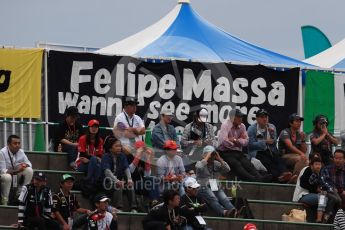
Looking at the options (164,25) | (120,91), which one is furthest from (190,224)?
(164,25)

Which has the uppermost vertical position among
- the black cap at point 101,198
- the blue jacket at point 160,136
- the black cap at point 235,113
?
the black cap at point 235,113

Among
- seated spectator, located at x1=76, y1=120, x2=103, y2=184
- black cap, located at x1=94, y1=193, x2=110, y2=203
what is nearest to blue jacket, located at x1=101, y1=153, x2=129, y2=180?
seated spectator, located at x1=76, y1=120, x2=103, y2=184

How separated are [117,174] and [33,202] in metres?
1.99

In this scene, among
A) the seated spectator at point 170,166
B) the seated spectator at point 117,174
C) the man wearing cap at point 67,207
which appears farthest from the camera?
the seated spectator at point 170,166

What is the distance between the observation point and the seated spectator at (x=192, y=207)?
69.3 feet

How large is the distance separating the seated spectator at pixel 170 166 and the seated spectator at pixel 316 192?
81.5 inches

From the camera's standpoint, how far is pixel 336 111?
27375 millimetres

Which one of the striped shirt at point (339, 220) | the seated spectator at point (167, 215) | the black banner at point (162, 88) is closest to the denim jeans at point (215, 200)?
the seated spectator at point (167, 215)

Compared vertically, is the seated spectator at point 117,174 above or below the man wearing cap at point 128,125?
below

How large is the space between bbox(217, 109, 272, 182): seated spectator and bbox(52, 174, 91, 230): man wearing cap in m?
3.54

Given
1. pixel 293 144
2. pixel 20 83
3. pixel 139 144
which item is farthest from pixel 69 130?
pixel 293 144

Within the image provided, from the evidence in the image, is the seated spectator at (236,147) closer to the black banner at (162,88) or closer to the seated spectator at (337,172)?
the seated spectator at (337,172)

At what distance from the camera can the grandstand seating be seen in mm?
21562

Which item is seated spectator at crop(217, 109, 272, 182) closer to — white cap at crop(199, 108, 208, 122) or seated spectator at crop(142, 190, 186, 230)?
white cap at crop(199, 108, 208, 122)
